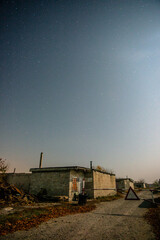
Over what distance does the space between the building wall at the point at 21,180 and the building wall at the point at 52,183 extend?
3331 mm

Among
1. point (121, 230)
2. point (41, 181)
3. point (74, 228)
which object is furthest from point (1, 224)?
point (41, 181)

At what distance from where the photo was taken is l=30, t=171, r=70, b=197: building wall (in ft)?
49.6

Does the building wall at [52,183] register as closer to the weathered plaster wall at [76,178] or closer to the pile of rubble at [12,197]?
the weathered plaster wall at [76,178]

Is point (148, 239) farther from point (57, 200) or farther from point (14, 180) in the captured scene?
point (14, 180)

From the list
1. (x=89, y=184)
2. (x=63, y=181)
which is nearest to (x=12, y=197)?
(x=63, y=181)

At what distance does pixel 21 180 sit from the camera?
20406mm

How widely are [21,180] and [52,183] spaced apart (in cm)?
752

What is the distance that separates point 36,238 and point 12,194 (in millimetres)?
11043

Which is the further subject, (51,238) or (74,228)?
(74,228)

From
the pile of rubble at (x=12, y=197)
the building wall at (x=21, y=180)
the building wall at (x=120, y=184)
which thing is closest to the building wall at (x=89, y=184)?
the pile of rubble at (x=12, y=197)

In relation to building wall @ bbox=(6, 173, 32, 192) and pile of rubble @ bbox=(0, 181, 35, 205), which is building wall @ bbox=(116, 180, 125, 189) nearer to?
building wall @ bbox=(6, 173, 32, 192)

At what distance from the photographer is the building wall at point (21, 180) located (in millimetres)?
19688

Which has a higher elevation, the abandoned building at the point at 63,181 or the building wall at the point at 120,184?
the abandoned building at the point at 63,181

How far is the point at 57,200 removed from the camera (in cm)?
1357
